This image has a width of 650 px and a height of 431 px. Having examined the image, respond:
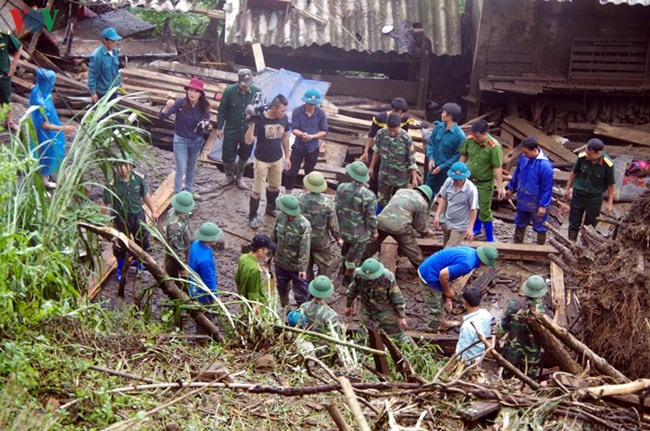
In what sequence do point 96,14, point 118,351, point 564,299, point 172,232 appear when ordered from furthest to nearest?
point 96,14 → point 564,299 → point 172,232 → point 118,351

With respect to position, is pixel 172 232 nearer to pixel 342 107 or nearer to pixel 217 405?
pixel 217 405

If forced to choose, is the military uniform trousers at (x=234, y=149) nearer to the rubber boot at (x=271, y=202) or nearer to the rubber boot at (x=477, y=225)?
the rubber boot at (x=271, y=202)

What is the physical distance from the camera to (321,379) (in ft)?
16.7

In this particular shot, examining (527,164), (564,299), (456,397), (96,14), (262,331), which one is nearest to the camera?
(456,397)

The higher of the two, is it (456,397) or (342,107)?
(342,107)

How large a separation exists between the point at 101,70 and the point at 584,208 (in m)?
7.24

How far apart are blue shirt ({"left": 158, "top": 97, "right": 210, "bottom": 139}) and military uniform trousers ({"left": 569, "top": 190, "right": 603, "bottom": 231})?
203 inches

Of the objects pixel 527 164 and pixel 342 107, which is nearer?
pixel 527 164

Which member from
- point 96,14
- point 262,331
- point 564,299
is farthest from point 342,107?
point 262,331

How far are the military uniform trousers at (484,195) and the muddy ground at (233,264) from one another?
710 mm

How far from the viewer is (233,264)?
10.6 meters

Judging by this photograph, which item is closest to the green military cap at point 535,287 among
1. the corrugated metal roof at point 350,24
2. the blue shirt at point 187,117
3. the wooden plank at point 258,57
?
the blue shirt at point 187,117

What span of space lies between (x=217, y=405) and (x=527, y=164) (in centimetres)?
716

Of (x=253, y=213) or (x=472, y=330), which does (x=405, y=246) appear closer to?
(x=253, y=213)
